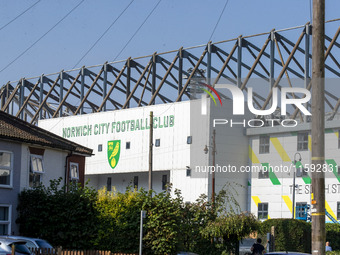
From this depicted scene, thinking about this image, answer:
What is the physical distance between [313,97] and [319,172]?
1548 mm

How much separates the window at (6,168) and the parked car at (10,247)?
10.5 meters

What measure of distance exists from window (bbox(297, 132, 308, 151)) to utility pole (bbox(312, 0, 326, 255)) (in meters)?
47.2

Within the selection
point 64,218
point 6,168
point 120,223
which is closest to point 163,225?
point 120,223

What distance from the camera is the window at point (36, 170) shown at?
33.6 meters

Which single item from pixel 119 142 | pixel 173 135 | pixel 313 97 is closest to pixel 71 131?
pixel 119 142

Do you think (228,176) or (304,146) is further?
(228,176)

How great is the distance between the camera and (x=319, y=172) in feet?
43.0

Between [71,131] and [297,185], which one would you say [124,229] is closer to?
[297,185]

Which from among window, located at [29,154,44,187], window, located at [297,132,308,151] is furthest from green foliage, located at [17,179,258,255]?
window, located at [297,132,308,151]

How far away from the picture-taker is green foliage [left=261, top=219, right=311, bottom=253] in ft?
122

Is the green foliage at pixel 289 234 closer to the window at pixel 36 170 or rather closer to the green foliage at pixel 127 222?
the green foliage at pixel 127 222

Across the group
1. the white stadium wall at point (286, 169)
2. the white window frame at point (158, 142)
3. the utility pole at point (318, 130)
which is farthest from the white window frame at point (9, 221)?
the white window frame at point (158, 142)

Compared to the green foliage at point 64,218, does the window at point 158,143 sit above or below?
above

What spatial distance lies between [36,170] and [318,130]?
23.0 m
